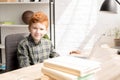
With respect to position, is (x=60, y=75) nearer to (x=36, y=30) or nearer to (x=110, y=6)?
(x=36, y=30)

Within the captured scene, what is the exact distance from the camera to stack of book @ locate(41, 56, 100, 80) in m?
1.18

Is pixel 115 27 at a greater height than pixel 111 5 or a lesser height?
lesser

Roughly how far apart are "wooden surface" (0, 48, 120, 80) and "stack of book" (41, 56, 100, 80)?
250 mm

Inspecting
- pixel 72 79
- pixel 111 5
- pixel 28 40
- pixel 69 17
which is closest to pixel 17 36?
pixel 28 40

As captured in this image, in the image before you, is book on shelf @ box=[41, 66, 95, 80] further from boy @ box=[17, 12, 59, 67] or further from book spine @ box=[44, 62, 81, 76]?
boy @ box=[17, 12, 59, 67]

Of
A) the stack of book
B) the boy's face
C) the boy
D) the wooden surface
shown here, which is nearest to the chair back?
the boy

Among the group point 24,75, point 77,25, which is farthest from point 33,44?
point 77,25

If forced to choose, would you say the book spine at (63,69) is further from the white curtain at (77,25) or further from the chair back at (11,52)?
the white curtain at (77,25)

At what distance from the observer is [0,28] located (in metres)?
4.26

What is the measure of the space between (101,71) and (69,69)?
1.64ft

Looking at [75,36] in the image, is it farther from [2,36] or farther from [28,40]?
[28,40]

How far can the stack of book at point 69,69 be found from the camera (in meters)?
1.18

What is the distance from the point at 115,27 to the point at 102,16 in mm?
290

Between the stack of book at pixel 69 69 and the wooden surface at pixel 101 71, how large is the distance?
0.25m
